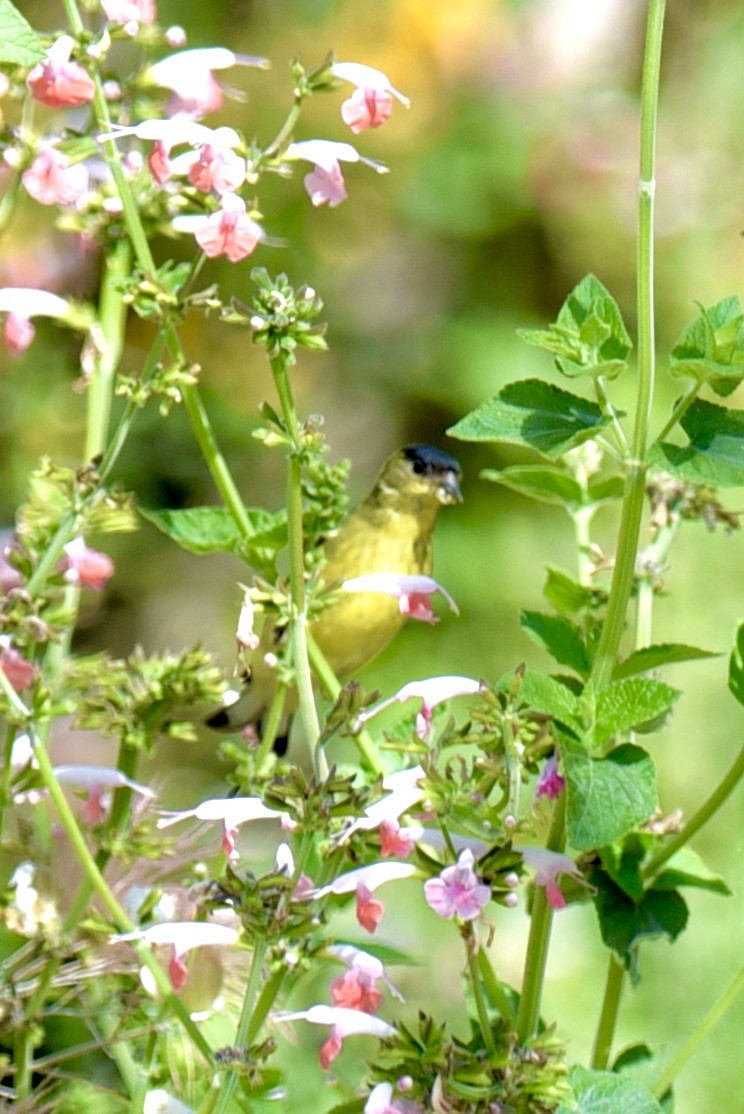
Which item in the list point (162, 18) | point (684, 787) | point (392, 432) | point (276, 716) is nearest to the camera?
point (276, 716)

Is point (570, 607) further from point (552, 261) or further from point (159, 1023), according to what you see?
point (552, 261)

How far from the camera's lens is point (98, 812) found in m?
0.66

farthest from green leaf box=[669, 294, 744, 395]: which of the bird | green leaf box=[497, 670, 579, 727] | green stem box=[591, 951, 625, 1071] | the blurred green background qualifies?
the blurred green background

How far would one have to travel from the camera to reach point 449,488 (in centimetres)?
108

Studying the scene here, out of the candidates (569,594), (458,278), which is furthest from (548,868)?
(458,278)

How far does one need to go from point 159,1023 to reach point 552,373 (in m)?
1.64

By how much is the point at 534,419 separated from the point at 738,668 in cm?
14

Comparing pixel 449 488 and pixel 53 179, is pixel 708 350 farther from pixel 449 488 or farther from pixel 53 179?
pixel 449 488

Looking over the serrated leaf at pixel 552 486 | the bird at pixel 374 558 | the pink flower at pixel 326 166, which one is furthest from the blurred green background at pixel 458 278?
the pink flower at pixel 326 166

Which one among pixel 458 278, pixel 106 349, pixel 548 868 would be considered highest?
pixel 106 349

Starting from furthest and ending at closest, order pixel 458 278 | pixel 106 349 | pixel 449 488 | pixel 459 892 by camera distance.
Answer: pixel 458 278 < pixel 449 488 < pixel 106 349 < pixel 459 892

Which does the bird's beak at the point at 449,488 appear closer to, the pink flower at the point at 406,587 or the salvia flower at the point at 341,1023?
the pink flower at the point at 406,587

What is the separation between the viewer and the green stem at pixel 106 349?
2.27 feet

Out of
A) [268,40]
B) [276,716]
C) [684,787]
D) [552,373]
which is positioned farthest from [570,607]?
[268,40]
